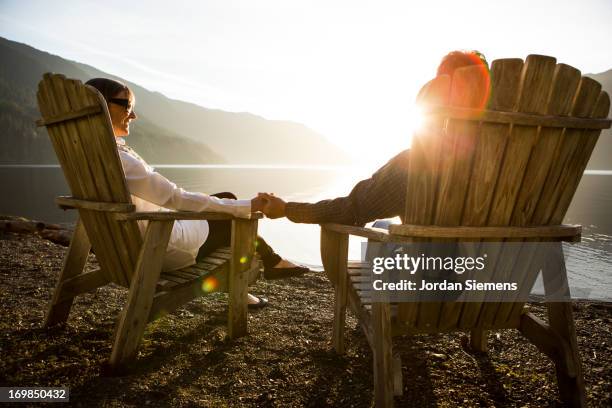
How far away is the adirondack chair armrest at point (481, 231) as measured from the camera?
1.83 meters

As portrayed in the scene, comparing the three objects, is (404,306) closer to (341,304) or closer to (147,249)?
(341,304)

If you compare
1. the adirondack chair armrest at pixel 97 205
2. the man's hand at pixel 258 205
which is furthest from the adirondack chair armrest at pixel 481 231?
the adirondack chair armrest at pixel 97 205

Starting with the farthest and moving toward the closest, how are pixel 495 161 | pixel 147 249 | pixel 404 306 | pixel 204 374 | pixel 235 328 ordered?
pixel 235 328 → pixel 204 374 → pixel 147 249 → pixel 404 306 → pixel 495 161

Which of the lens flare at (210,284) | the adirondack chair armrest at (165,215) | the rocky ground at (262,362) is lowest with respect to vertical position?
the rocky ground at (262,362)

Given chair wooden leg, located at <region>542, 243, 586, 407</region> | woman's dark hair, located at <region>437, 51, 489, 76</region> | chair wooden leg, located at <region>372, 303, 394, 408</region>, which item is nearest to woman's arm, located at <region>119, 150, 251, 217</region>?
chair wooden leg, located at <region>372, 303, 394, 408</region>

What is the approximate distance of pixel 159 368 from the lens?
2.68m

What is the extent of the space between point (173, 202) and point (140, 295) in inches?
28.4

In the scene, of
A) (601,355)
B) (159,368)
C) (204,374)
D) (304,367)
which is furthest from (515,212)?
(159,368)

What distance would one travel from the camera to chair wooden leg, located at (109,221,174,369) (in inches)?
96.5

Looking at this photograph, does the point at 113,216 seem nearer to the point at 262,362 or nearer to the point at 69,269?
the point at 69,269

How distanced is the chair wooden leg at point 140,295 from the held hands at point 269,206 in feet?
2.56

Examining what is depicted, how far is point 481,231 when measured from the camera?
6.18 ft

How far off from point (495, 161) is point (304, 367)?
2.01m

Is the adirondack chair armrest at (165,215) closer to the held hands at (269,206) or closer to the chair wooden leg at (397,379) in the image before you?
the held hands at (269,206)
